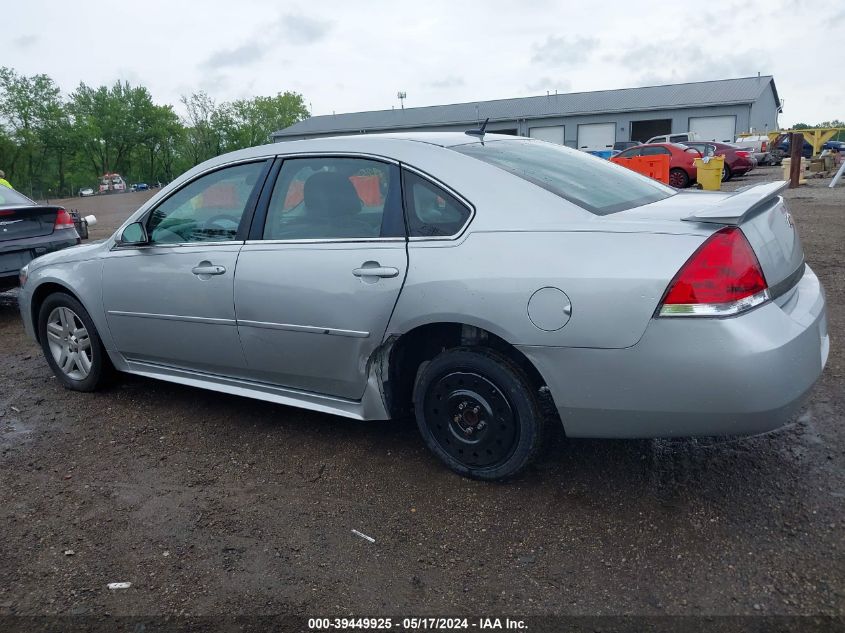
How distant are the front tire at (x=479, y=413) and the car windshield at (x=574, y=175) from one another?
2.59 ft

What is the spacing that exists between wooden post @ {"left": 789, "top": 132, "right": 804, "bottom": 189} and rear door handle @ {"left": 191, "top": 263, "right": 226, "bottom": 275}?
17.8 m

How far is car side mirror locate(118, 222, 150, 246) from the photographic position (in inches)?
163

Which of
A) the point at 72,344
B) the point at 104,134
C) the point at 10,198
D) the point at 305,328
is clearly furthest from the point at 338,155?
the point at 104,134

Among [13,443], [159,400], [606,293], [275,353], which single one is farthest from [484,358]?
[13,443]

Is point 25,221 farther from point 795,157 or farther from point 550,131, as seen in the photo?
point 550,131

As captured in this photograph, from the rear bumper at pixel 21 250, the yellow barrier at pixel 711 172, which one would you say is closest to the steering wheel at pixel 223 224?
the rear bumper at pixel 21 250

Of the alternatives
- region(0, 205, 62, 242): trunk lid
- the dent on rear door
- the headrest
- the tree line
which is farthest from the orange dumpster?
the tree line

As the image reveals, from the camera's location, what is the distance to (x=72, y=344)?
4.73 metres

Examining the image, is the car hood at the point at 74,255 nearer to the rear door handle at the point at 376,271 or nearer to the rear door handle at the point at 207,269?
the rear door handle at the point at 207,269

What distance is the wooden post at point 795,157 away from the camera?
18.0 metres

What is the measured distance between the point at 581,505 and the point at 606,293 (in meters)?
0.97

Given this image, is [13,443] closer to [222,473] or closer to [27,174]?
[222,473]

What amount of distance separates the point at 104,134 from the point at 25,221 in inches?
2828

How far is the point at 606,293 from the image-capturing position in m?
2.66
